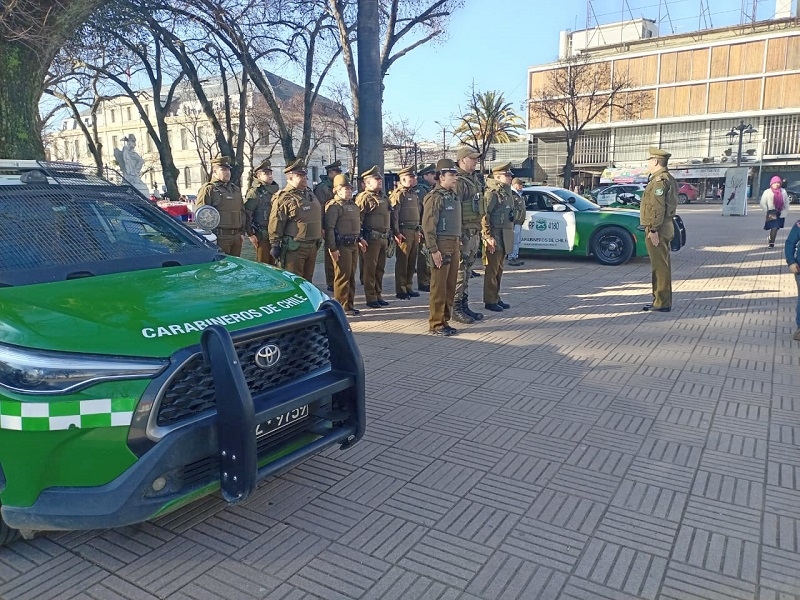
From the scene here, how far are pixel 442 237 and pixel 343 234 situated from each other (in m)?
1.73

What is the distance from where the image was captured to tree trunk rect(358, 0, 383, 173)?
1012cm

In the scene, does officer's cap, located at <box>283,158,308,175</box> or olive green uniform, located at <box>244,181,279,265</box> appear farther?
olive green uniform, located at <box>244,181,279,265</box>

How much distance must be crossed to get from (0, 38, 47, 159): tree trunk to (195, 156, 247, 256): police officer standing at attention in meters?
3.06

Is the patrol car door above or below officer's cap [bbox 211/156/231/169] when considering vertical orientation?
below

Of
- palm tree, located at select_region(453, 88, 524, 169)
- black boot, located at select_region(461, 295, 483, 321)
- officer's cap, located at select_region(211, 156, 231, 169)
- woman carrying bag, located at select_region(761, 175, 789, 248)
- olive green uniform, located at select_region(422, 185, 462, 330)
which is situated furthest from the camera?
palm tree, located at select_region(453, 88, 524, 169)

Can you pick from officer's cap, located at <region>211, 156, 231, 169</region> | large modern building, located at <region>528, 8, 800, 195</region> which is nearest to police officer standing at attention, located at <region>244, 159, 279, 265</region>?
officer's cap, located at <region>211, 156, 231, 169</region>

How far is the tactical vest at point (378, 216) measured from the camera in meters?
8.71

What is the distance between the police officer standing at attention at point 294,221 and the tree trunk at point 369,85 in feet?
10.1

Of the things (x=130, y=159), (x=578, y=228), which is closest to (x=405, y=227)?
(x=578, y=228)

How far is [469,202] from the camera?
7434 mm

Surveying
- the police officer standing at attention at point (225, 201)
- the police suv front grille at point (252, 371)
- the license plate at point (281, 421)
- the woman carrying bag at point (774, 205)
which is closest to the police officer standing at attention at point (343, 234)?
the police officer standing at attention at point (225, 201)

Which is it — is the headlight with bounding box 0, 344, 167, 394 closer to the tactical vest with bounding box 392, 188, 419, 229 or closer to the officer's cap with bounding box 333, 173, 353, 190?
the officer's cap with bounding box 333, 173, 353, 190

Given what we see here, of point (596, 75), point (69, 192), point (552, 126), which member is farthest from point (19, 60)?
point (552, 126)

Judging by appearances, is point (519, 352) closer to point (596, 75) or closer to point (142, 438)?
point (142, 438)
